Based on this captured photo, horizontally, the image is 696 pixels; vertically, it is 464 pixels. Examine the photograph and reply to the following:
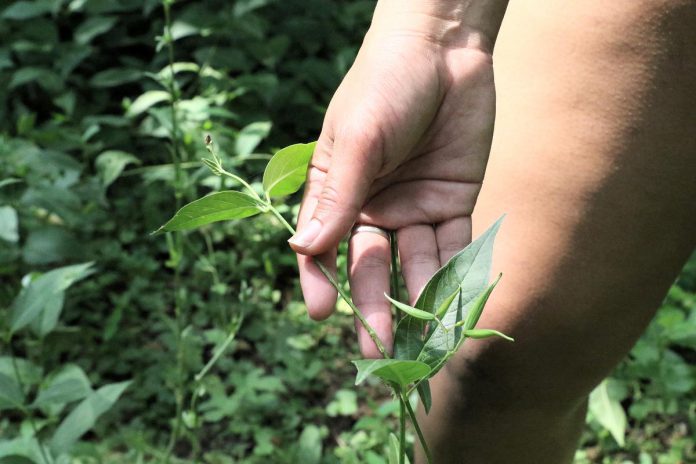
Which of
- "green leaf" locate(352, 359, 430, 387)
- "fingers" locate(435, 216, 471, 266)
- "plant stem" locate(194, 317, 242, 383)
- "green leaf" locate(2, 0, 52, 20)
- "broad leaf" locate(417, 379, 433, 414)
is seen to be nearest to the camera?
"green leaf" locate(352, 359, 430, 387)

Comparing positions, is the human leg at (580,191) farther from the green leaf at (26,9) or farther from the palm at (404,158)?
the green leaf at (26,9)

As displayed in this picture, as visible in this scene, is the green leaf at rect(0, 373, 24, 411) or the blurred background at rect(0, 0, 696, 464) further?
the blurred background at rect(0, 0, 696, 464)

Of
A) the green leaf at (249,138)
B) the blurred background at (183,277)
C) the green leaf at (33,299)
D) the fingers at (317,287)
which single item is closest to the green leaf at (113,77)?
the blurred background at (183,277)

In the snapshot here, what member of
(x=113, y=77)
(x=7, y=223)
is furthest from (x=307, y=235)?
(x=113, y=77)

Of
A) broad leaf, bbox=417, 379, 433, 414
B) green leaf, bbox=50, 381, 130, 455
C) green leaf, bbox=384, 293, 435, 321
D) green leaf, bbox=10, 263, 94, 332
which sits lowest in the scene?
green leaf, bbox=50, 381, 130, 455

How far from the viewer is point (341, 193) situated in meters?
0.79

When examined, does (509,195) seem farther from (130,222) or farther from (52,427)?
(130,222)

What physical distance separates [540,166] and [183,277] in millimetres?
1397

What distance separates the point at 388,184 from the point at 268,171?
263mm

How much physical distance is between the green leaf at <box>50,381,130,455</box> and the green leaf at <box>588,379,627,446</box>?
95 centimetres

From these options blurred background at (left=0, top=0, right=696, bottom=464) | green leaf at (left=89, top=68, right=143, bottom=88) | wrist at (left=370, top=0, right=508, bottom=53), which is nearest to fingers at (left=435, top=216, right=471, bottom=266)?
wrist at (left=370, top=0, right=508, bottom=53)

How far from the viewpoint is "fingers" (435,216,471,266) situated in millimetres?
868

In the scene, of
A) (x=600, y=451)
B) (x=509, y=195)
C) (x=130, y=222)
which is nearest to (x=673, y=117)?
(x=509, y=195)

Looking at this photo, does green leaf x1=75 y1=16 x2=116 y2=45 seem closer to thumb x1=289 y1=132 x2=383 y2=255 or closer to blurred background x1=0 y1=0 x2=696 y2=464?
blurred background x1=0 y1=0 x2=696 y2=464
